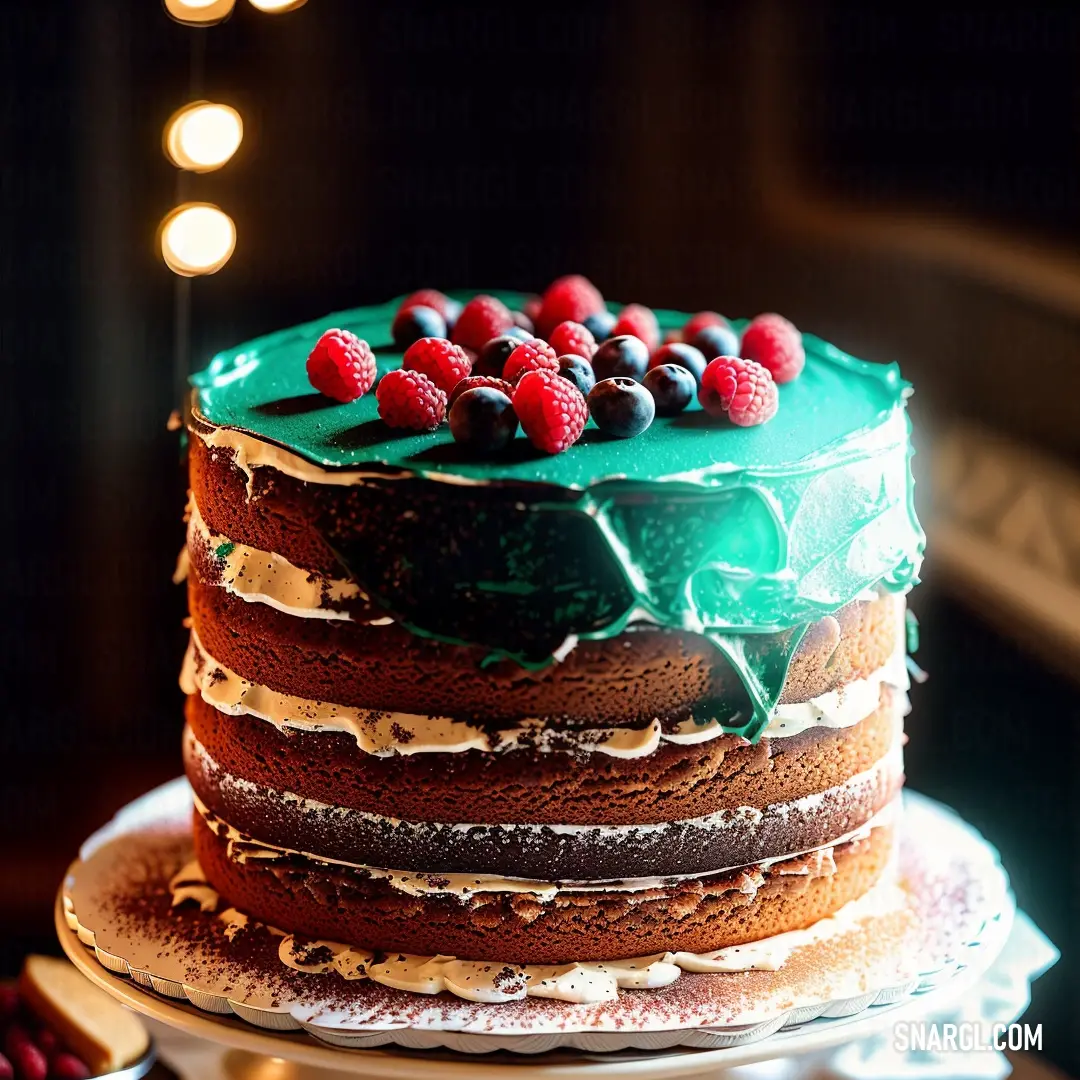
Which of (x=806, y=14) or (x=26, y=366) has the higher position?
(x=806, y=14)

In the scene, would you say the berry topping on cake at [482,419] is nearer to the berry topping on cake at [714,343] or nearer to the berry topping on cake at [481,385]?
the berry topping on cake at [481,385]

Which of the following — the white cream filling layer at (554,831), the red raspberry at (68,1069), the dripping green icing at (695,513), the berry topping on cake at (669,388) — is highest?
the berry topping on cake at (669,388)

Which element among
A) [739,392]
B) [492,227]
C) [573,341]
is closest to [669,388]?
[739,392]

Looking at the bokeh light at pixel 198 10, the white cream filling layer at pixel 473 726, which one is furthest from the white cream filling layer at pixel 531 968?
the bokeh light at pixel 198 10

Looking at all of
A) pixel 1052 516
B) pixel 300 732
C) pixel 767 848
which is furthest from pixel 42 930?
pixel 1052 516

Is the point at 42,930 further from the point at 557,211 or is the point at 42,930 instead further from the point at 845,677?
the point at 845,677
